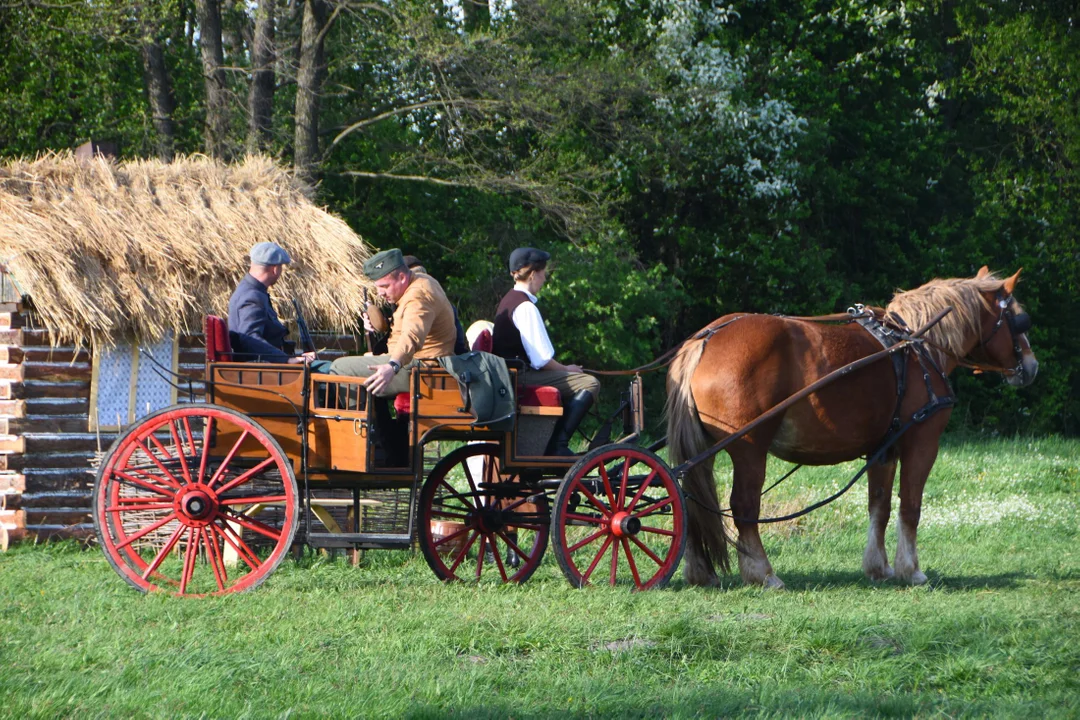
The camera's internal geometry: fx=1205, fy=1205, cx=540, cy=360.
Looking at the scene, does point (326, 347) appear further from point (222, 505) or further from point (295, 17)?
point (295, 17)

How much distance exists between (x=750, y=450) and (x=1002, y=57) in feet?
62.9

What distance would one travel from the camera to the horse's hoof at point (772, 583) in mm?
7711

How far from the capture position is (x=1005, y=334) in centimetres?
927

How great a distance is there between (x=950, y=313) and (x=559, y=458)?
3.38 m

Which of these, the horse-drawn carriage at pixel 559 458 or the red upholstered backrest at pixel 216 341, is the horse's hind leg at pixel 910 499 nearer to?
the horse-drawn carriage at pixel 559 458

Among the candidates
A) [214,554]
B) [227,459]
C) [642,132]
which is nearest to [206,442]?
[227,459]

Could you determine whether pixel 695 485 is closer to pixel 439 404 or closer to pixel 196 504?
pixel 439 404

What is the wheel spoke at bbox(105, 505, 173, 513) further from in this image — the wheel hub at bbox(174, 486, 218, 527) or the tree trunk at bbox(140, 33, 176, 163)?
the tree trunk at bbox(140, 33, 176, 163)

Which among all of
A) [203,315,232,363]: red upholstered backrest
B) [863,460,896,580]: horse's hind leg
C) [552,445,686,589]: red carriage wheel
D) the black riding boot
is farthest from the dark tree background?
[203,315,232,363]: red upholstered backrest

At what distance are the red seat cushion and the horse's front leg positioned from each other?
9.05 ft

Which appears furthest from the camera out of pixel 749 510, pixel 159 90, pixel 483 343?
pixel 159 90

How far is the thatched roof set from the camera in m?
9.49

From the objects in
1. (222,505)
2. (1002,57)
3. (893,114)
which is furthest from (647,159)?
(222,505)

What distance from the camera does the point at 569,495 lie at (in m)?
7.13
